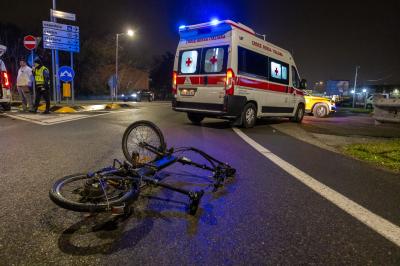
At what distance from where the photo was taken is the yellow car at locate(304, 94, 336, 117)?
65.2 ft

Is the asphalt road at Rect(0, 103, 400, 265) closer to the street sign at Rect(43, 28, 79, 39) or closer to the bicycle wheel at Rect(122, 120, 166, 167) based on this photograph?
the bicycle wheel at Rect(122, 120, 166, 167)

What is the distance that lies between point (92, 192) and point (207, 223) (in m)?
0.99

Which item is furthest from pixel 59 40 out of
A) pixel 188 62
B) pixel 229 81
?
pixel 229 81

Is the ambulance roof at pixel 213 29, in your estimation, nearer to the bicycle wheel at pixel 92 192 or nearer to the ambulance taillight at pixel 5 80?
the ambulance taillight at pixel 5 80

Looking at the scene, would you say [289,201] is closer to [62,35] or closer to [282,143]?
[282,143]

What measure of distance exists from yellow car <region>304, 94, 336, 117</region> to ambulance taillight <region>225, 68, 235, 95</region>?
39.4 feet

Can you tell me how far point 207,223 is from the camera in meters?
2.85

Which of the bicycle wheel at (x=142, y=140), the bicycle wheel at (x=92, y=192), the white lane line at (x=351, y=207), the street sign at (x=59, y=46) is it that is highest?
the street sign at (x=59, y=46)

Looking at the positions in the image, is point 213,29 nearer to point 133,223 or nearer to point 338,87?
point 133,223

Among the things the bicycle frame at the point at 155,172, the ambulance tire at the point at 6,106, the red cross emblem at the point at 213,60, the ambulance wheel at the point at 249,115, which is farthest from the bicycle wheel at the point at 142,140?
the ambulance tire at the point at 6,106

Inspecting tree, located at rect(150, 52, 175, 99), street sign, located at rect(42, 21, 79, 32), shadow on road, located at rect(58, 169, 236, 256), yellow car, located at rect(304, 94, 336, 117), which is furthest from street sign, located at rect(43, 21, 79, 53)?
tree, located at rect(150, 52, 175, 99)

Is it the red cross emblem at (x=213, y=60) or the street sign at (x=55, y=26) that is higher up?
the street sign at (x=55, y=26)

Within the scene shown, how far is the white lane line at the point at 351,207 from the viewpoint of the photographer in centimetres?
280

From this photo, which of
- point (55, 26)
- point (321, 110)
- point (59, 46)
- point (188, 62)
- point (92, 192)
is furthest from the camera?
point (321, 110)
